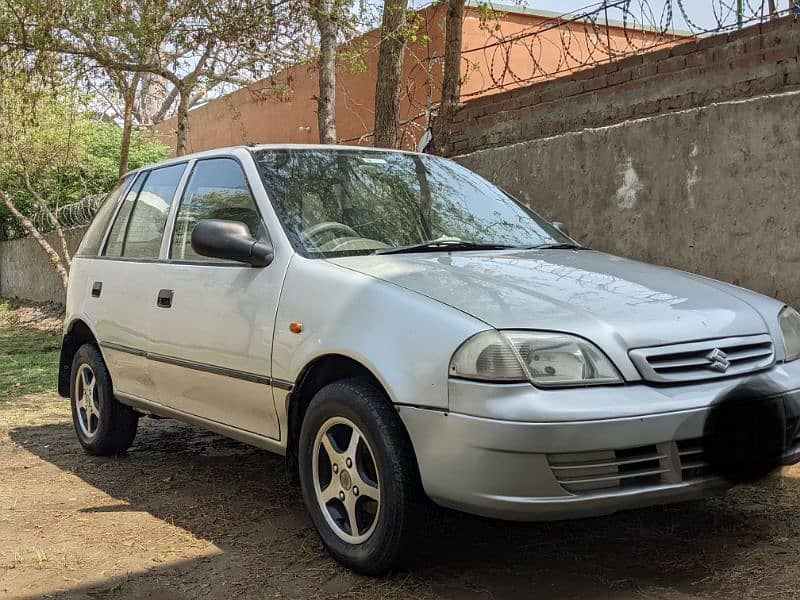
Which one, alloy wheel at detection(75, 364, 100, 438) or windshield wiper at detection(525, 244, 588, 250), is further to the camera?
alloy wheel at detection(75, 364, 100, 438)

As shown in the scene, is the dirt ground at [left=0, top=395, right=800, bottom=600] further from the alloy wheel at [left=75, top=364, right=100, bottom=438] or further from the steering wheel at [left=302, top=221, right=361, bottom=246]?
the steering wheel at [left=302, top=221, right=361, bottom=246]

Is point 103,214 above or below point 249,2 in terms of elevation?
below

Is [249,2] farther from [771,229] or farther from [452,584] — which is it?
[452,584]

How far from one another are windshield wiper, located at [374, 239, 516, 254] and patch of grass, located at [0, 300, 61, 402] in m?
5.75

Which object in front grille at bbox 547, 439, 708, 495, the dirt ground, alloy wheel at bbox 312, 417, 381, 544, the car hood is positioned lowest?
the dirt ground

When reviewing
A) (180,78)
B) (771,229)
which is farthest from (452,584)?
(180,78)

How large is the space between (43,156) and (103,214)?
517 inches

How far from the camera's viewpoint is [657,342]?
333 cm

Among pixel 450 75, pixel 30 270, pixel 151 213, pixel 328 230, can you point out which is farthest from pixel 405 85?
pixel 30 270

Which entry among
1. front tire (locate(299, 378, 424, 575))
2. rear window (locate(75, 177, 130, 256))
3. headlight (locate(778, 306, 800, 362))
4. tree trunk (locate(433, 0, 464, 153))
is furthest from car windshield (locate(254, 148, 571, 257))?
tree trunk (locate(433, 0, 464, 153))

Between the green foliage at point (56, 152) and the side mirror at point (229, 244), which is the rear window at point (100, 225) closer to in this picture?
the side mirror at point (229, 244)

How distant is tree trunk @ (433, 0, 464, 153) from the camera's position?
29.9 ft

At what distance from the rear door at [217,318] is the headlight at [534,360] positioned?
118 cm

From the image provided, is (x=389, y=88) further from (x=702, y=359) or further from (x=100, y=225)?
(x=702, y=359)
